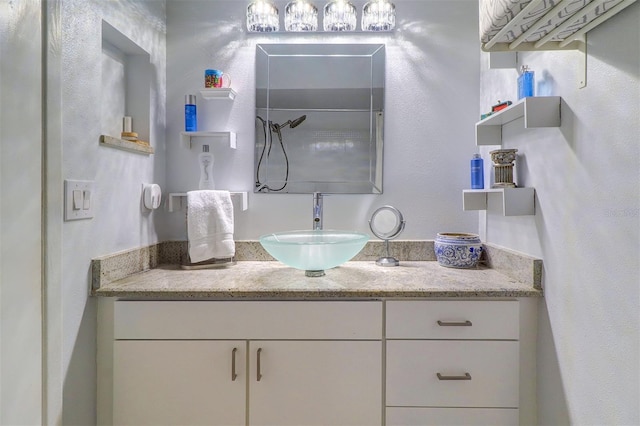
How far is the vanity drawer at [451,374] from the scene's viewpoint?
3.84 ft

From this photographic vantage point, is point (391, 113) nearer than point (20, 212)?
No

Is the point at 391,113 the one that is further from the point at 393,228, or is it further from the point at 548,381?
the point at 548,381

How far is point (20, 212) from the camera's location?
906mm

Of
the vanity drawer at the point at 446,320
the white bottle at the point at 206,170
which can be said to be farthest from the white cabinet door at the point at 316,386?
the white bottle at the point at 206,170

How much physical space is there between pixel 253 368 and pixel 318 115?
1.15m

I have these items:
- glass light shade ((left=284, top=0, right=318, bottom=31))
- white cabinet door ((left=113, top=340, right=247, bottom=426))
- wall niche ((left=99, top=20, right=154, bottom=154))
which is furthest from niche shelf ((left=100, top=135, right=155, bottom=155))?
glass light shade ((left=284, top=0, right=318, bottom=31))

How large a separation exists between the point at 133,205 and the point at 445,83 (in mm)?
1540

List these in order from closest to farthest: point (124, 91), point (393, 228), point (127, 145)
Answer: point (127, 145), point (124, 91), point (393, 228)

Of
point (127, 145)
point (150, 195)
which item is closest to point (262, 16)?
point (127, 145)

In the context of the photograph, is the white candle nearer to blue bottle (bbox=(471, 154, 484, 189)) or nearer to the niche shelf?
the niche shelf

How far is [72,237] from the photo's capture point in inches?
43.0

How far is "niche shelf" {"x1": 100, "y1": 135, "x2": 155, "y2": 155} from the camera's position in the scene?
4.02ft

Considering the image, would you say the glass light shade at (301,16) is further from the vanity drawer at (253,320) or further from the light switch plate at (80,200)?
the vanity drawer at (253,320)

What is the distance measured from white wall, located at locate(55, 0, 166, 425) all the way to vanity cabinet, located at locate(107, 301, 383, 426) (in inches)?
4.7
